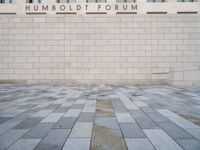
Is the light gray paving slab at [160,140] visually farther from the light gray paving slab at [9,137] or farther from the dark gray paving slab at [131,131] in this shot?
the light gray paving slab at [9,137]

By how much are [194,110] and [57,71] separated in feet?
40.4

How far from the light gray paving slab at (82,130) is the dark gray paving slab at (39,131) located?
0.66 meters

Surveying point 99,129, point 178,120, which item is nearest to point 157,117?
point 178,120

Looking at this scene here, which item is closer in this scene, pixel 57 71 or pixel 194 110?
pixel 194 110

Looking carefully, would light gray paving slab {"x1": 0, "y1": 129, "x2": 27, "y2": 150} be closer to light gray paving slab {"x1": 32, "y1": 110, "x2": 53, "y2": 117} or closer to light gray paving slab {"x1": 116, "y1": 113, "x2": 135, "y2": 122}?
light gray paving slab {"x1": 32, "y1": 110, "x2": 53, "y2": 117}

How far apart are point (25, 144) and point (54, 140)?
1.86 ft

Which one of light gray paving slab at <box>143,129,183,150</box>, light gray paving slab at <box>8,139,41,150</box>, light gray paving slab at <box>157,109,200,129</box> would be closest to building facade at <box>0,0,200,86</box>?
light gray paving slab at <box>157,109,200,129</box>

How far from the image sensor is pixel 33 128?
4.32 m

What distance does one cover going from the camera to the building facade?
1573cm

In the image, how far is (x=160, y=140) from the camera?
3.62m

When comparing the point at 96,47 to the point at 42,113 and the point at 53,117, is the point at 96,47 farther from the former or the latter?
the point at 53,117

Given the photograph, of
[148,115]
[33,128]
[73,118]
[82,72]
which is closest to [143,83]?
[82,72]

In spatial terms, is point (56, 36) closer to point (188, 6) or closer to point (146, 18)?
point (146, 18)

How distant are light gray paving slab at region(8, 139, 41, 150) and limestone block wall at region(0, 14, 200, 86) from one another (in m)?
12.2
